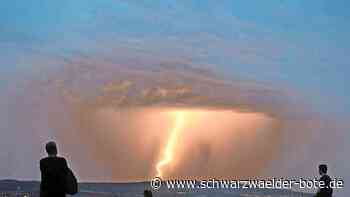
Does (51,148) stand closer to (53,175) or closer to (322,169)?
(53,175)

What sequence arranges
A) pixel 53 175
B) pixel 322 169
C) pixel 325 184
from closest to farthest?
pixel 53 175
pixel 325 184
pixel 322 169

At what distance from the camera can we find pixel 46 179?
11055mm

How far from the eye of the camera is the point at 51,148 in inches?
435

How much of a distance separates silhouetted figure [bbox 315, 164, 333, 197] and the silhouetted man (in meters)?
6.46

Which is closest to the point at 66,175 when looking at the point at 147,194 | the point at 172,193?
the point at 147,194

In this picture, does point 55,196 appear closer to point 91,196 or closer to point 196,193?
point 196,193

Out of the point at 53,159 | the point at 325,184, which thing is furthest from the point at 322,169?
the point at 53,159

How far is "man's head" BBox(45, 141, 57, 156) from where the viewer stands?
36.1ft

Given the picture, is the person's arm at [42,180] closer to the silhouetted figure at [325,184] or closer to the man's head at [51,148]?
the man's head at [51,148]

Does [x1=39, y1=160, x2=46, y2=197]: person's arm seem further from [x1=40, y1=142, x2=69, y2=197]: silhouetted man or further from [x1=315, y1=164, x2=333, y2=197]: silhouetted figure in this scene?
[x1=315, y1=164, x2=333, y2=197]: silhouetted figure

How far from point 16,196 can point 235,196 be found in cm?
4970

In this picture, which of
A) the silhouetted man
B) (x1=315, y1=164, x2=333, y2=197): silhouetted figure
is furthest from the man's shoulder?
(x1=315, y1=164, x2=333, y2=197): silhouetted figure

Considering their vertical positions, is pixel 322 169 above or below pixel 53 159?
Result: below

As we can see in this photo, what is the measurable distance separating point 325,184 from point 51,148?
6.70m
